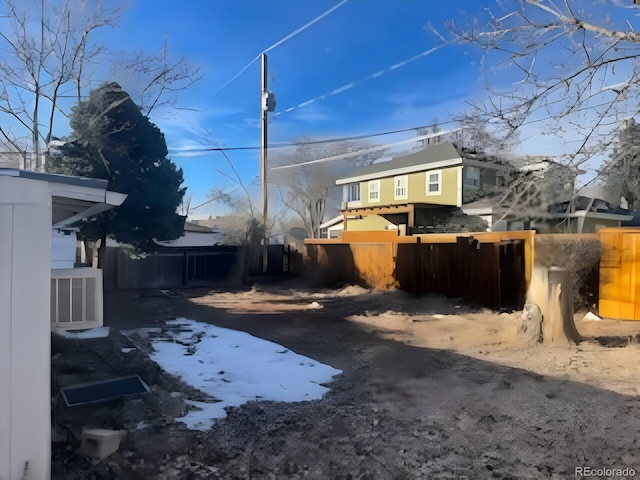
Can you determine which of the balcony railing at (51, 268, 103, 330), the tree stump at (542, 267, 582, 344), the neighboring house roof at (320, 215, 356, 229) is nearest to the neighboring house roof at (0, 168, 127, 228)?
the balcony railing at (51, 268, 103, 330)

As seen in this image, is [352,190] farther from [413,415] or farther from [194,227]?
[194,227]

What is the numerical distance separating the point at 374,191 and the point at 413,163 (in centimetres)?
52

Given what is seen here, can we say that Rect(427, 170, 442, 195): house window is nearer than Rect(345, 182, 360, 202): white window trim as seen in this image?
Yes

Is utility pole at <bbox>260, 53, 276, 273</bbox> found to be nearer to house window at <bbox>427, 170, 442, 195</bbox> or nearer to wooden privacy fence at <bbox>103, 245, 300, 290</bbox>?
house window at <bbox>427, 170, 442, 195</bbox>

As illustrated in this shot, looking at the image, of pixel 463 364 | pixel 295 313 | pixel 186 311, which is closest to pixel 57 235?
pixel 186 311

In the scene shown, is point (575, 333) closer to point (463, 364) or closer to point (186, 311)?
point (463, 364)

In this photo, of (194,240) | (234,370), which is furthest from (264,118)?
(194,240)

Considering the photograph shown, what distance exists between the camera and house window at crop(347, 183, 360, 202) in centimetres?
369

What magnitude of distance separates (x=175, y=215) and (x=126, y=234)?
971 mm

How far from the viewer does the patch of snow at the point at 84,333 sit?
2.69 m

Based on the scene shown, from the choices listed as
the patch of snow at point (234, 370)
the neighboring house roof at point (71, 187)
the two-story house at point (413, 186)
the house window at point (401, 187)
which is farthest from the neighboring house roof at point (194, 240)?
the neighboring house roof at point (71, 187)

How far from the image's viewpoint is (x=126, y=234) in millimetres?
8234

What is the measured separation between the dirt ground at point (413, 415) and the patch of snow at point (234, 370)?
0.13m

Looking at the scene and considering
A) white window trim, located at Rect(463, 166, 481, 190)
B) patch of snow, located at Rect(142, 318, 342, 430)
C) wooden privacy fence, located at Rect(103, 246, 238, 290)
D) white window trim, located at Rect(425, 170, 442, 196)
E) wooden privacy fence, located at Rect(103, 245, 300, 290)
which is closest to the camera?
white window trim, located at Rect(463, 166, 481, 190)
